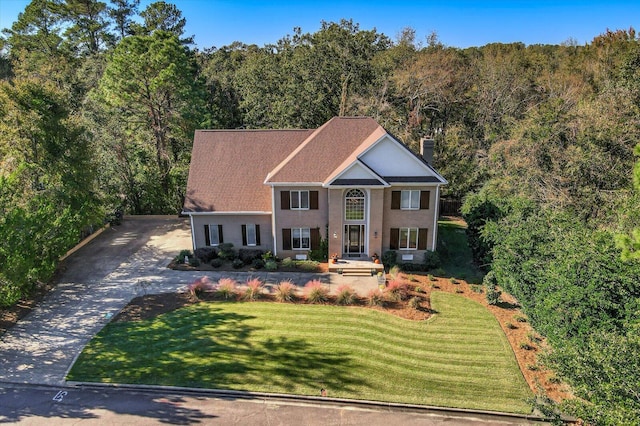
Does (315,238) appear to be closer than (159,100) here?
Yes

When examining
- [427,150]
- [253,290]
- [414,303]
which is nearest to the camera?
[414,303]

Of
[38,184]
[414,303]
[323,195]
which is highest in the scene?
[38,184]

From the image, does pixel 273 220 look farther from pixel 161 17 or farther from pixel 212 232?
pixel 161 17

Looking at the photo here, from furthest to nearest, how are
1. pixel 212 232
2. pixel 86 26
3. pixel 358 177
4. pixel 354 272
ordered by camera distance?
pixel 86 26, pixel 212 232, pixel 354 272, pixel 358 177

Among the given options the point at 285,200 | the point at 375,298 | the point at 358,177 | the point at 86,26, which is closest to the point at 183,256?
the point at 285,200

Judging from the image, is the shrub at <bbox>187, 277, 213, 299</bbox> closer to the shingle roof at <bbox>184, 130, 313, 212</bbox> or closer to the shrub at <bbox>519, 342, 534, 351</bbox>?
the shingle roof at <bbox>184, 130, 313, 212</bbox>

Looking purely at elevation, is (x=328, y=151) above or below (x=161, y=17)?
below

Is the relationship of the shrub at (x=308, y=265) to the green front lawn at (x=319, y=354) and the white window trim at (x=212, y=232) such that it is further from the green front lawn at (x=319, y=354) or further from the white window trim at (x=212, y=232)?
the white window trim at (x=212, y=232)
